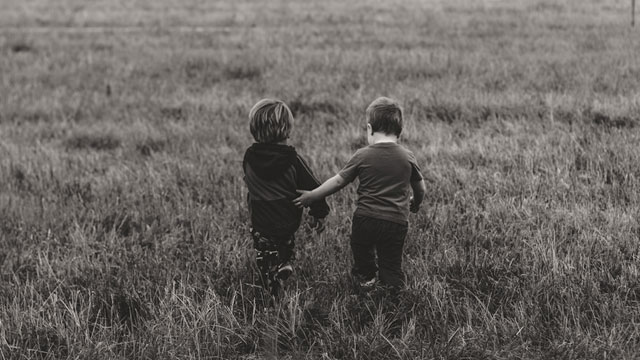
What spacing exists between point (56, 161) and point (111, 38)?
32.5ft

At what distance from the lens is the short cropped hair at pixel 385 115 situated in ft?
10.4

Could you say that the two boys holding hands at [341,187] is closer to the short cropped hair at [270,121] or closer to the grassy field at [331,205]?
the short cropped hair at [270,121]

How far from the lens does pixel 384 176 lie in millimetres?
3217

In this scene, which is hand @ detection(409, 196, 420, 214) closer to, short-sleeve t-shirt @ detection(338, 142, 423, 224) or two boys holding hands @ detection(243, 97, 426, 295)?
two boys holding hands @ detection(243, 97, 426, 295)

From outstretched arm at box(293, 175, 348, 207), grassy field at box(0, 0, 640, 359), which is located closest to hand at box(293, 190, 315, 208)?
outstretched arm at box(293, 175, 348, 207)

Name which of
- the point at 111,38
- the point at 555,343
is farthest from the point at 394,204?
the point at 111,38

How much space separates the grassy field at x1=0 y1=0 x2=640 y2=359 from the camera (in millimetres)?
3025

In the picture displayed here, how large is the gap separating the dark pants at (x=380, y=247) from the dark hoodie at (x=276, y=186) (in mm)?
289

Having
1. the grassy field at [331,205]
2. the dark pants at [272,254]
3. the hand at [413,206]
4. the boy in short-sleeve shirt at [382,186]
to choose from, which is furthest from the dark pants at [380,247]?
the dark pants at [272,254]

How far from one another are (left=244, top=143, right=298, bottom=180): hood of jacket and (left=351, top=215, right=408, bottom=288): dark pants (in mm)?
513

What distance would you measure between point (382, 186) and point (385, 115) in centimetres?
40

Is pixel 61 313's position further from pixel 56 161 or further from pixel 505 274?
pixel 56 161

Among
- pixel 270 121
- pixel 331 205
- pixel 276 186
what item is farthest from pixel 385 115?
pixel 331 205

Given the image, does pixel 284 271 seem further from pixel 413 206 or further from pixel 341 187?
pixel 413 206
